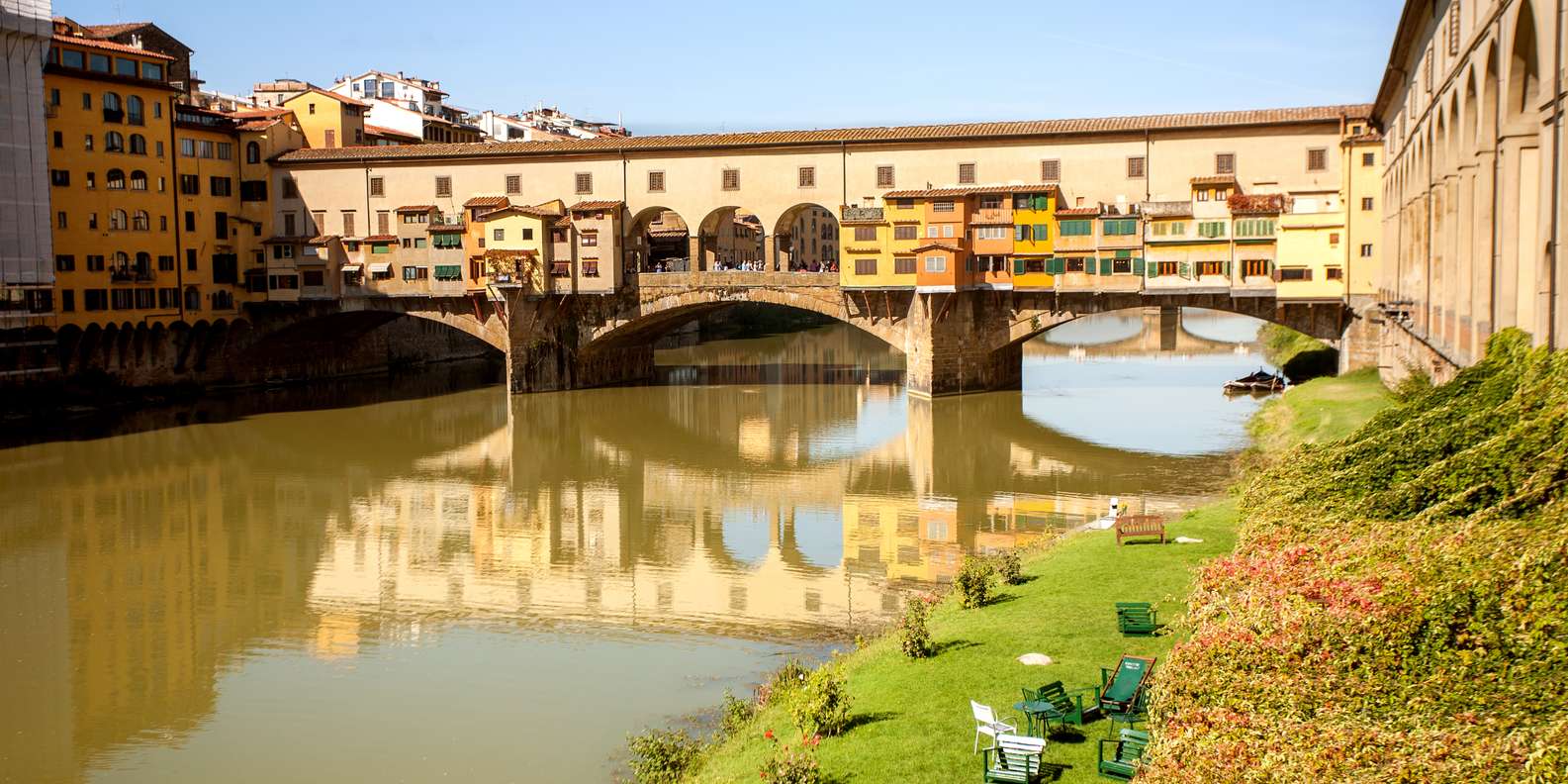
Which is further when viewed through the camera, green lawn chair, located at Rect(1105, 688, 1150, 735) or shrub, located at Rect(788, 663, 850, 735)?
shrub, located at Rect(788, 663, 850, 735)

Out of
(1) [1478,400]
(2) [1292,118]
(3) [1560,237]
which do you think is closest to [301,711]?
(1) [1478,400]

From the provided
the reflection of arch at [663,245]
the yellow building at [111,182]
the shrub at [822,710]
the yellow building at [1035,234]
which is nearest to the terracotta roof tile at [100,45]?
the yellow building at [111,182]

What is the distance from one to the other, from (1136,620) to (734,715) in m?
4.21

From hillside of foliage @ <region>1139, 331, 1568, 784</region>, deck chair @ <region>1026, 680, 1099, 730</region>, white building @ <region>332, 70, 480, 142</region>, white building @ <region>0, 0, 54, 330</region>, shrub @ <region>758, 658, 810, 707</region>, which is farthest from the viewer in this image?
white building @ <region>332, 70, 480, 142</region>

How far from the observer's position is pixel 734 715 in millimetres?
14344

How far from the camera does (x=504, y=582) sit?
2188cm

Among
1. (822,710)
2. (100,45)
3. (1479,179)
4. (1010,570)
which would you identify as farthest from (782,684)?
(100,45)

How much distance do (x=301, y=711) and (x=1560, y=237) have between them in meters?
14.6

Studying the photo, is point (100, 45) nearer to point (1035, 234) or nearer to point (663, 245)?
point (663, 245)

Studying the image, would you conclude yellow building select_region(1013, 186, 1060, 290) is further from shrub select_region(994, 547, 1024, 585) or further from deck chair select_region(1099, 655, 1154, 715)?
deck chair select_region(1099, 655, 1154, 715)

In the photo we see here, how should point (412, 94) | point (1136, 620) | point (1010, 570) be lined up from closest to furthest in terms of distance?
point (1136, 620) → point (1010, 570) → point (412, 94)

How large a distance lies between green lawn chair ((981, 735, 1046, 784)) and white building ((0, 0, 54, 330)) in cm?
3657

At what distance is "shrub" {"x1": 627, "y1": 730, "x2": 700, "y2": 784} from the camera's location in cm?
1279

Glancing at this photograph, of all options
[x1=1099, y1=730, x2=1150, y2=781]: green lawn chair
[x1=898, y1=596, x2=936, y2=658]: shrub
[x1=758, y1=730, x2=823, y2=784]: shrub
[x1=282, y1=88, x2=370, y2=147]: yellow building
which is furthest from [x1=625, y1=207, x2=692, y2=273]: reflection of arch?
[x1=1099, y1=730, x2=1150, y2=781]: green lawn chair
